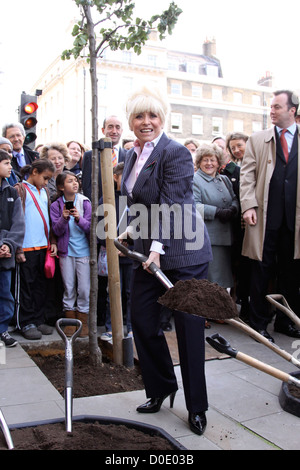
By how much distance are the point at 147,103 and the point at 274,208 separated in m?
2.49

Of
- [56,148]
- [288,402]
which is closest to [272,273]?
[288,402]

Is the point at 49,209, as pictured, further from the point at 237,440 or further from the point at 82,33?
the point at 237,440

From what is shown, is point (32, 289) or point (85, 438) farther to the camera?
point (32, 289)

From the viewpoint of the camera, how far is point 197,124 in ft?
138

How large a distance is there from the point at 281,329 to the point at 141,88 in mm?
3419

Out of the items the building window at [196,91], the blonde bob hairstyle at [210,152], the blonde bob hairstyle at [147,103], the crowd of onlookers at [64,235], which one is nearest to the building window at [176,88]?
the building window at [196,91]

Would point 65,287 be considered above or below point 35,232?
below

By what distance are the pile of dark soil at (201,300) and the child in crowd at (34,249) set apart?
110 inches

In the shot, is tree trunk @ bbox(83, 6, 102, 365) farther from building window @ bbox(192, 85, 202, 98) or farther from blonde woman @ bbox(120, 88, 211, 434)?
building window @ bbox(192, 85, 202, 98)

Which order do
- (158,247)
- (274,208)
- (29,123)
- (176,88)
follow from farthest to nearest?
(176,88), (29,123), (274,208), (158,247)

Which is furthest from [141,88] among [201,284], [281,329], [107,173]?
[281,329]

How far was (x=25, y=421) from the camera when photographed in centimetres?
313

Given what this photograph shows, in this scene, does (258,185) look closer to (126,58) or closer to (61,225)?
(61,225)

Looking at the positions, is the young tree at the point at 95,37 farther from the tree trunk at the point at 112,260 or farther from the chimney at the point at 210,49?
the chimney at the point at 210,49
